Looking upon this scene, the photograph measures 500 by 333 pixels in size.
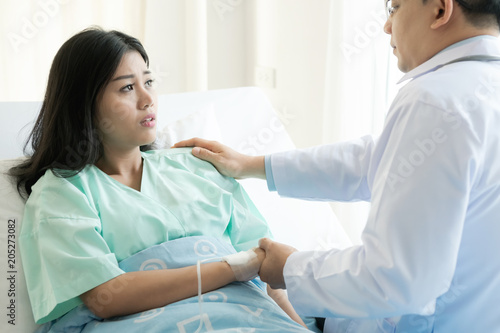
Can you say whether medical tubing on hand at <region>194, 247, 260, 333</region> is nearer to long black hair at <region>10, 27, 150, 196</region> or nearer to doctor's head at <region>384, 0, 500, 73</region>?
long black hair at <region>10, 27, 150, 196</region>

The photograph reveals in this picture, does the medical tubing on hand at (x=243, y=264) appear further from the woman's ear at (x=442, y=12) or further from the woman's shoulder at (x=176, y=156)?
the woman's ear at (x=442, y=12)

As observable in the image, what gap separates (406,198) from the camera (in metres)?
1.08

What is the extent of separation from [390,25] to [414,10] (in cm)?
15

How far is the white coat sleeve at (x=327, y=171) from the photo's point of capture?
66.6 inches

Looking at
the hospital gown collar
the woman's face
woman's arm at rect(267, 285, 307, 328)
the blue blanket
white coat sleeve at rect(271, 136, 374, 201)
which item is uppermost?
the hospital gown collar

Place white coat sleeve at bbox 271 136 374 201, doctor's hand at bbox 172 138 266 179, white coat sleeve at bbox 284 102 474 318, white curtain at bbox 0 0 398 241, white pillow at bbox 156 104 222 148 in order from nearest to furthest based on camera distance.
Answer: white coat sleeve at bbox 284 102 474 318
white coat sleeve at bbox 271 136 374 201
doctor's hand at bbox 172 138 266 179
white pillow at bbox 156 104 222 148
white curtain at bbox 0 0 398 241

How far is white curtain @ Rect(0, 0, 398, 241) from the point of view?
3.06 m

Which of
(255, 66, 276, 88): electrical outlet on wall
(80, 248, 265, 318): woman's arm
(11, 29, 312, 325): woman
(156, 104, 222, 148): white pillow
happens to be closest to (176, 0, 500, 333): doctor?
Answer: (80, 248, 265, 318): woman's arm

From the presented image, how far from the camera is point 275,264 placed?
4.44ft

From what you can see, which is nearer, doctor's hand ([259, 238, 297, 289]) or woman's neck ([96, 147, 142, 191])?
doctor's hand ([259, 238, 297, 289])

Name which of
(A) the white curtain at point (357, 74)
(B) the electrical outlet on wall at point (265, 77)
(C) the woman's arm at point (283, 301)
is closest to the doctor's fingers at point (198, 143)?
(C) the woman's arm at point (283, 301)

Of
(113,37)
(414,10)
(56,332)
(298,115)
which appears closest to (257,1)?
(298,115)

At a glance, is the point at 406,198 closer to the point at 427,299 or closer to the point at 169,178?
the point at 427,299

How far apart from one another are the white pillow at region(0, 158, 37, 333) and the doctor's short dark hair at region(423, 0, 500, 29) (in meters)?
1.15
